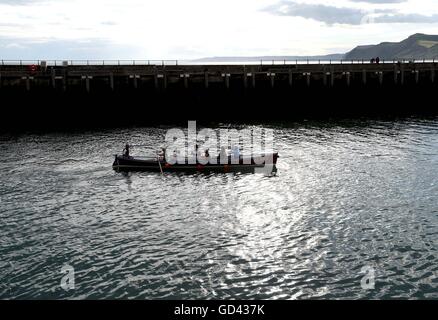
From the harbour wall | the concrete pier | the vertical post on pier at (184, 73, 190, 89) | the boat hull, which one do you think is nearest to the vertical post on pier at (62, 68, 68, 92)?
the concrete pier

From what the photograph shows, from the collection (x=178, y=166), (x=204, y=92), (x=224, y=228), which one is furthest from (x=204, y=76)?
(x=224, y=228)

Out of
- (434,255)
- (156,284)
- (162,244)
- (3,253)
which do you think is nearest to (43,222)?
(3,253)

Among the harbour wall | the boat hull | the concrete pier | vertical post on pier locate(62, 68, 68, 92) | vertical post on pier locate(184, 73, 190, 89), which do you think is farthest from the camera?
vertical post on pier locate(184, 73, 190, 89)

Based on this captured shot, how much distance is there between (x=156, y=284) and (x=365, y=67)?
76299 mm

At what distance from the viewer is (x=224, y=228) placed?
30984 millimetres

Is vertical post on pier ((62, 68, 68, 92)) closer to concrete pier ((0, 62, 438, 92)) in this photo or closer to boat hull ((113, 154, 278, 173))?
concrete pier ((0, 62, 438, 92))

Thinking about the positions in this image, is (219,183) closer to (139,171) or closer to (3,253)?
(139,171)

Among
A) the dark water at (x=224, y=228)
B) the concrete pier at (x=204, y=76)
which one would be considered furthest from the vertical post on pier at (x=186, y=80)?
the dark water at (x=224, y=228)

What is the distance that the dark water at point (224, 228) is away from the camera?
23344mm

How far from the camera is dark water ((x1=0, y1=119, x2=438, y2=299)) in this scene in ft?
76.6

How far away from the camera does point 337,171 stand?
148ft

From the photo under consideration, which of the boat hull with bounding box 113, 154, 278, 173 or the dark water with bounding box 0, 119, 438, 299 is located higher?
the boat hull with bounding box 113, 154, 278, 173

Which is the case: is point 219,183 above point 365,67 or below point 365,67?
below

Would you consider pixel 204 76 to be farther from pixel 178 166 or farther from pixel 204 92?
pixel 178 166
